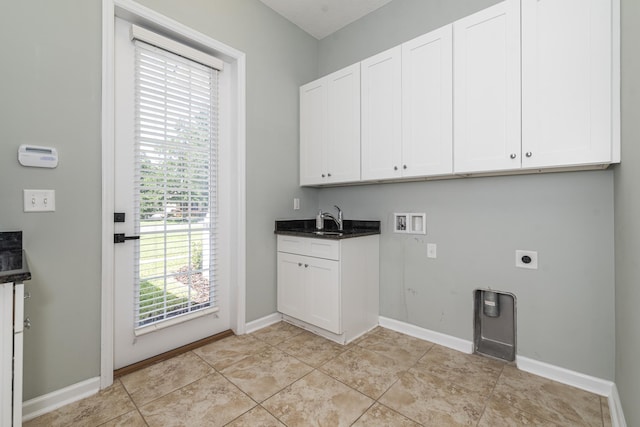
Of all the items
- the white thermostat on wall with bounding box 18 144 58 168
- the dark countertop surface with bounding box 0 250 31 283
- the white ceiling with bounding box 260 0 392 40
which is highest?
the white ceiling with bounding box 260 0 392 40

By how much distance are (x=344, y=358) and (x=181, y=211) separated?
164 cm

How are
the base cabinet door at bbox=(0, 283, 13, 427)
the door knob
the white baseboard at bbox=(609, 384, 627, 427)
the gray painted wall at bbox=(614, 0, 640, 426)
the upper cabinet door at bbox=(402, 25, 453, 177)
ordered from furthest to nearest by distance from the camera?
the upper cabinet door at bbox=(402, 25, 453, 177), the door knob, the white baseboard at bbox=(609, 384, 627, 427), the gray painted wall at bbox=(614, 0, 640, 426), the base cabinet door at bbox=(0, 283, 13, 427)

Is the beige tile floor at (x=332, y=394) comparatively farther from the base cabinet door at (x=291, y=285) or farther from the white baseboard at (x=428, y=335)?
the base cabinet door at (x=291, y=285)

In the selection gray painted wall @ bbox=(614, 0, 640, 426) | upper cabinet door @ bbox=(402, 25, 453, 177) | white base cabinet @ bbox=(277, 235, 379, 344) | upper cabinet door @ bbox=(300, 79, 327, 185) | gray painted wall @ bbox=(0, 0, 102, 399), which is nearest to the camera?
gray painted wall @ bbox=(614, 0, 640, 426)

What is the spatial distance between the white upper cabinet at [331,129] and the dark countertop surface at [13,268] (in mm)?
2048

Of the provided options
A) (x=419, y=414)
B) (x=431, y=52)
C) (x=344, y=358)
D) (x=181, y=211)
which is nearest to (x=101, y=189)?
(x=181, y=211)

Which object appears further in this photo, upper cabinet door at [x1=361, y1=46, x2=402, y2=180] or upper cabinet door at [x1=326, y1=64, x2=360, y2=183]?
upper cabinet door at [x1=326, y1=64, x2=360, y2=183]

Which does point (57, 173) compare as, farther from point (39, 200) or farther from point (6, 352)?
point (6, 352)

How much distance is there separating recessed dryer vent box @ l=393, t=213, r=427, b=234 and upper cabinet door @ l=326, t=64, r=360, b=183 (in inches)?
20.0

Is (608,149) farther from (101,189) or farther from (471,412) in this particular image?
(101,189)

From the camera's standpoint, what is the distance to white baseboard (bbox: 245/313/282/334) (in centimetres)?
250

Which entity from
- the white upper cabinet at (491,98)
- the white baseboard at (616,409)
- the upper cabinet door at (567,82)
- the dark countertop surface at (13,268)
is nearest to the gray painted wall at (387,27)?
the white upper cabinet at (491,98)

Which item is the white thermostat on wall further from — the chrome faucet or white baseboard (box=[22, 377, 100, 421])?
the chrome faucet

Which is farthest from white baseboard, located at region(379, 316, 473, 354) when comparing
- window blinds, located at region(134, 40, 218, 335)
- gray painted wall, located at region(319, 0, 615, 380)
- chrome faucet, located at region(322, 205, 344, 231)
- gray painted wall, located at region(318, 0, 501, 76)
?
gray painted wall, located at region(318, 0, 501, 76)
